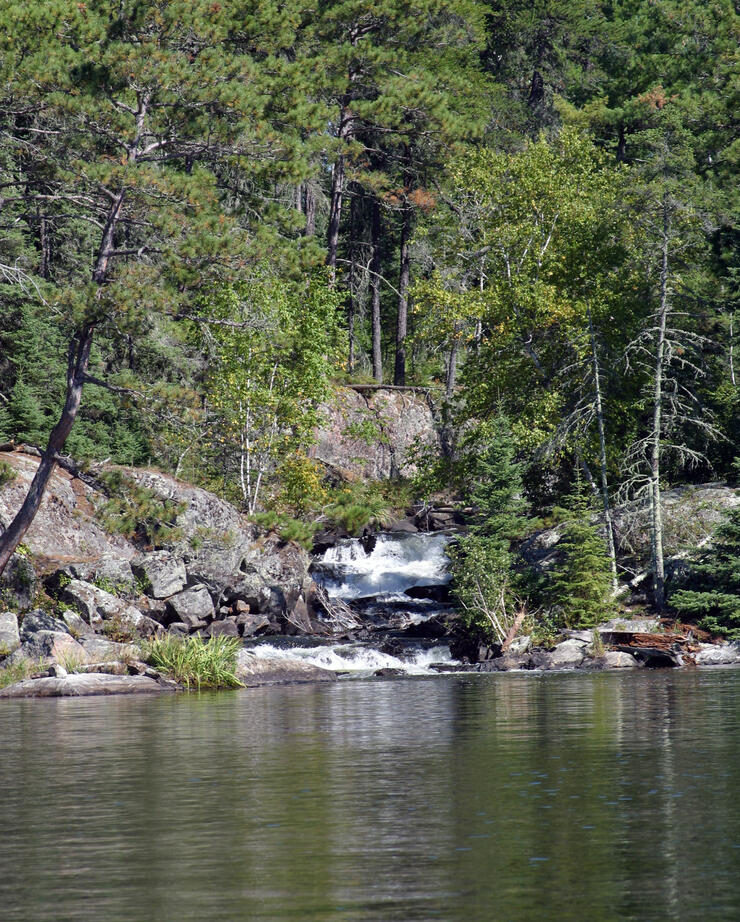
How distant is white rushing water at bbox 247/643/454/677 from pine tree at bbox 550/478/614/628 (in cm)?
341

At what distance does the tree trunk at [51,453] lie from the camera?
28.0m

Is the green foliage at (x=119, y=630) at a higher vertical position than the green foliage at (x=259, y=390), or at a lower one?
lower

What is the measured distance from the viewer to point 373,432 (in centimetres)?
4612

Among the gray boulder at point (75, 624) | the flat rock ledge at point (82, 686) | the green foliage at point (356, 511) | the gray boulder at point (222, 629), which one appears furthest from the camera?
Result: the green foliage at point (356, 511)

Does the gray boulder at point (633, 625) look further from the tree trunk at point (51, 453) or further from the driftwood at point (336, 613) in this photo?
the tree trunk at point (51, 453)

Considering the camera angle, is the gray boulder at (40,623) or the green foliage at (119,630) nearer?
the gray boulder at (40,623)

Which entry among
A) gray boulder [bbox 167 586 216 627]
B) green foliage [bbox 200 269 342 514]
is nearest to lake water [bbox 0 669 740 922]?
gray boulder [bbox 167 586 216 627]

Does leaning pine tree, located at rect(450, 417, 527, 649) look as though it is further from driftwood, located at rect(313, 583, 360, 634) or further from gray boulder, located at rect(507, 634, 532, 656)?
driftwood, located at rect(313, 583, 360, 634)

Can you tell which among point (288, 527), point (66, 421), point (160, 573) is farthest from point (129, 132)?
point (288, 527)

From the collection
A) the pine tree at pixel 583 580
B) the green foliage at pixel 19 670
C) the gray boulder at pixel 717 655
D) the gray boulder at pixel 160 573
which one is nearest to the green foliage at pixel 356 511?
the gray boulder at pixel 160 573

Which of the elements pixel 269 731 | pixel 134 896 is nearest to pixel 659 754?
pixel 269 731

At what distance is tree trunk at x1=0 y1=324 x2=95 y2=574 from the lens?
28.0m

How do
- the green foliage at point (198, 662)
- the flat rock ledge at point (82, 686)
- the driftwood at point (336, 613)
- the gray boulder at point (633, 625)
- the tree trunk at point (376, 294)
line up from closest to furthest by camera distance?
the flat rock ledge at point (82, 686) → the green foliage at point (198, 662) → the gray boulder at point (633, 625) → the driftwood at point (336, 613) → the tree trunk at point (376, 294)

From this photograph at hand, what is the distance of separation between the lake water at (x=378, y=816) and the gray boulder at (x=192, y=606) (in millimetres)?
11410
